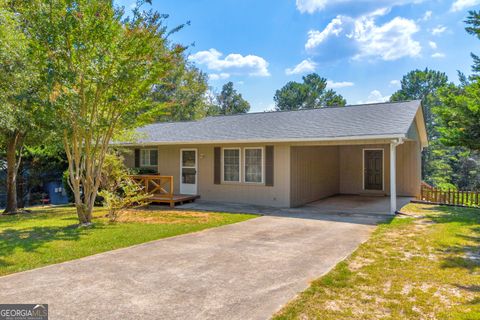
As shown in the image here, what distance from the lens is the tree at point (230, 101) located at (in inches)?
1767

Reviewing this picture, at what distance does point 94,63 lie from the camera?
6973mm

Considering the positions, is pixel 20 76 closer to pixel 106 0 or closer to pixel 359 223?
pixel 106 0

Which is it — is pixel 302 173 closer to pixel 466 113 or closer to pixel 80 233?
pixel 466 113

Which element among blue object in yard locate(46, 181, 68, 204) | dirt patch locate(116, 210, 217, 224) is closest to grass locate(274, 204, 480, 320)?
dirt patch locate(116, 210, 217, 224)

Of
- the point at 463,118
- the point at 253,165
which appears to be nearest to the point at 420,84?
the point at 463,118

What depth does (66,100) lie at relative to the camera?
22.3ft

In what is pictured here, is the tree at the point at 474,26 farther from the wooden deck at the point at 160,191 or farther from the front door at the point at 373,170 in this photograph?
the wooden deck at the point at 160,191

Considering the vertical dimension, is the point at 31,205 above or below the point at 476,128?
below

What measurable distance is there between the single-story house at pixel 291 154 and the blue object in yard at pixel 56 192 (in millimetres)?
4156

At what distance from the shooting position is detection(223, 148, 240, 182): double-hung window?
459 inches

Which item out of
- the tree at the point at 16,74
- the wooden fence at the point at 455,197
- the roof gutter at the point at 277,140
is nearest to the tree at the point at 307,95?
the wooden fence at the point at 455,197

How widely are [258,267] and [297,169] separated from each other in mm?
6779

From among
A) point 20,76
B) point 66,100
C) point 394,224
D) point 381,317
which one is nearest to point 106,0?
point 66,100

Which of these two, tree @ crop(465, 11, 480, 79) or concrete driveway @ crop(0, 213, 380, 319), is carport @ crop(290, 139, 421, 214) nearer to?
tree @ crop(465, 11, 480, 79)
